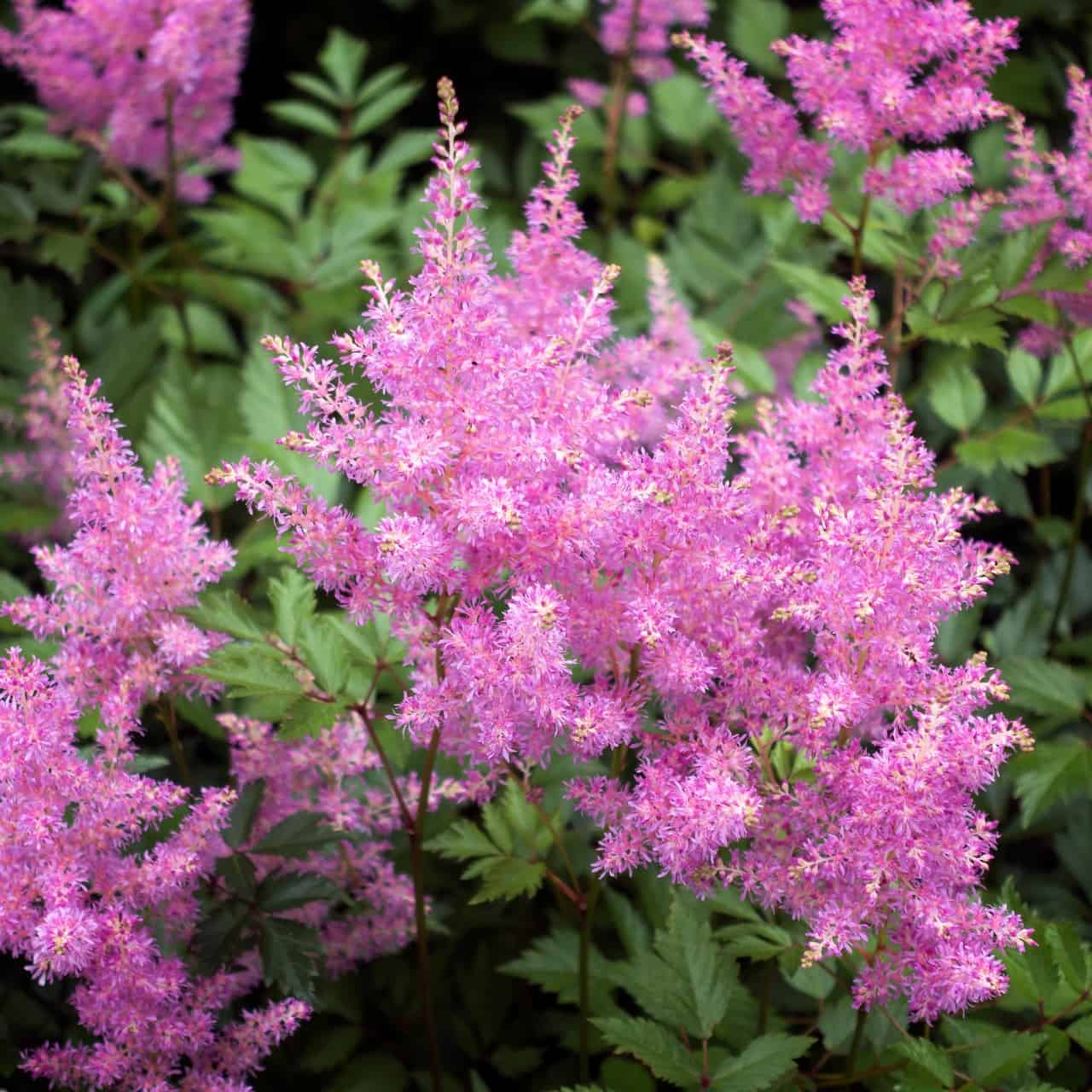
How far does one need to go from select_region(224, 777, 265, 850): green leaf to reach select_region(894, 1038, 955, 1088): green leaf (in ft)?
3.21

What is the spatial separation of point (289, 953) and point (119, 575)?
1.92 ft

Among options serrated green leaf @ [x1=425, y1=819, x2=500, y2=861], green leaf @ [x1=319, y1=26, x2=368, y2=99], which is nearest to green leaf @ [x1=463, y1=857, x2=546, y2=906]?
serrated green leaf @ [x1=425, y1=819, x2=500, y2=861]

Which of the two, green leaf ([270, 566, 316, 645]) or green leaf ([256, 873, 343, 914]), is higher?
green leaf ([270, 566, 316, 645])

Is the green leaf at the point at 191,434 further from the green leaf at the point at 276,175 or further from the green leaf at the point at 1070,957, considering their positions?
the green leaf at the point at 1070,957

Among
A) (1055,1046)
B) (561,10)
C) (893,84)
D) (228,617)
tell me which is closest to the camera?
(1055,1046)

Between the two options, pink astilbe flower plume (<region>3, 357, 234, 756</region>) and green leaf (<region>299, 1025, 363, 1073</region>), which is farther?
green leaf (<region>299, 1025, 363, 1073</region>)

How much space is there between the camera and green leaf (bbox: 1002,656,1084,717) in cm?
231

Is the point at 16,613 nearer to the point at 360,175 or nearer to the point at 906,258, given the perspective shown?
the point at 906,258

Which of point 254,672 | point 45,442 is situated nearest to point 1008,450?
point 254,672

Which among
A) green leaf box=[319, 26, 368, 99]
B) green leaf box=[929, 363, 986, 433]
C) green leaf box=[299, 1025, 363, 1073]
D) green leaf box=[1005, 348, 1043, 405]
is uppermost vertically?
green leaf box=[319, 26, 368, 99]

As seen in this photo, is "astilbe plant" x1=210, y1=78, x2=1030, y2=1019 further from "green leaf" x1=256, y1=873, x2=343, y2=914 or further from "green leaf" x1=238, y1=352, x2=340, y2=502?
"green leaf" x1=238, y1=352, x2=340, y2=502

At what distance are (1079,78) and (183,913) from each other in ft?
6.66

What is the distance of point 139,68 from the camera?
298 centimetres

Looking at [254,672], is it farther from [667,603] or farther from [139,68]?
[139,68]
